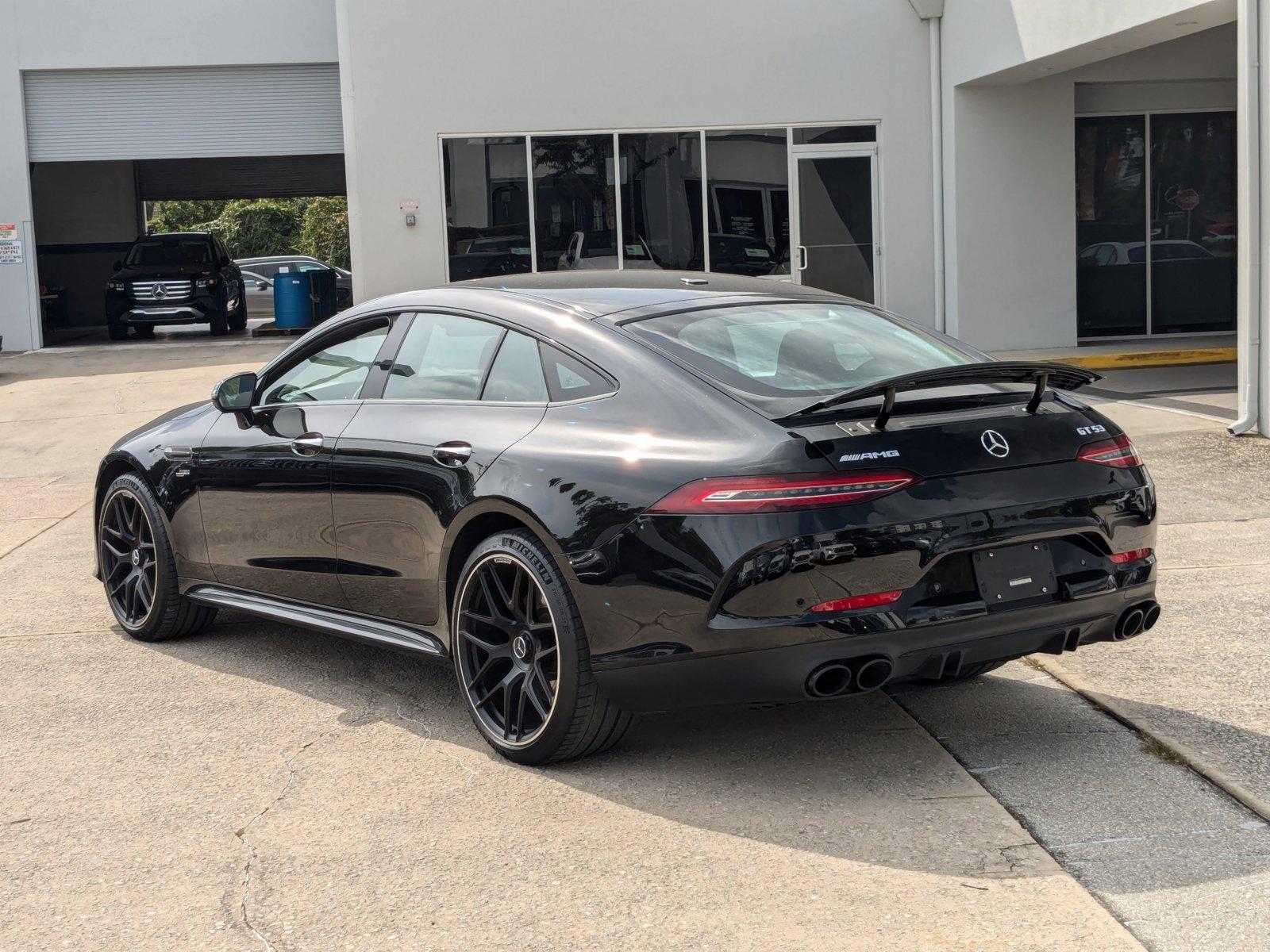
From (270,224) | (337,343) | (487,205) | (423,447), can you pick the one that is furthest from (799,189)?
(270,224)

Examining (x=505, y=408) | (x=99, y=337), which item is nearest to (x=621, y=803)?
(x=505, y=408)

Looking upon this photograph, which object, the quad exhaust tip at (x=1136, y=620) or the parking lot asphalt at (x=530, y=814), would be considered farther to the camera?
the quad exhaust tip at (x=1136, y=620)

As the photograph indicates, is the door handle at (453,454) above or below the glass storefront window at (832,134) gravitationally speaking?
below

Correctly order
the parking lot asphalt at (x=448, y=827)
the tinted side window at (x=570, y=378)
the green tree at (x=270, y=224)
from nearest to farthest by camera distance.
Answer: the parking lot asphalt at (x=448, y=827) → the tinted side window at (x=570, y=378) → the green tree at (x=270, y=224)

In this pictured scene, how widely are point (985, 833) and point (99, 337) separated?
26034 mm

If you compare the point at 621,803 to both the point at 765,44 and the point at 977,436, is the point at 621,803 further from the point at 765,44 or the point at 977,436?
the point at 765,44

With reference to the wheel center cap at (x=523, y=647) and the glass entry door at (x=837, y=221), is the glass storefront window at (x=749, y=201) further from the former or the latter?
the wheel center cap at (x=523, y=647)

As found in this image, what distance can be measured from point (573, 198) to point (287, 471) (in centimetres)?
1260

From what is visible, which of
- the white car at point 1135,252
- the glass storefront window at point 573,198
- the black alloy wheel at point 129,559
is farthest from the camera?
the white car at point 1135,252

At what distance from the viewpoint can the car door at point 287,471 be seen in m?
5.28

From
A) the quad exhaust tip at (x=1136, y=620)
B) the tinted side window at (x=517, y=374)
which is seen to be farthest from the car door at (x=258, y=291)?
the quad exhaust tip at (x=1136, y=620)

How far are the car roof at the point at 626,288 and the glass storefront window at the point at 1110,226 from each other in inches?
523

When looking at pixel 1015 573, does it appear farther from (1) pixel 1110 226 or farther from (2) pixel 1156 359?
(1) pixel 1110 226

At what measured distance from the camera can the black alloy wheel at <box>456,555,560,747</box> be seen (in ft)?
14.4
